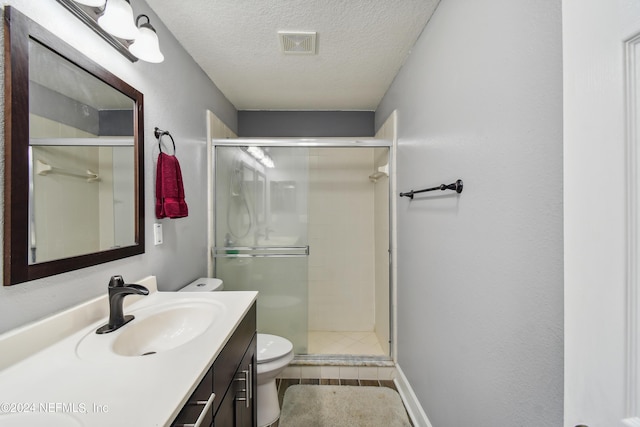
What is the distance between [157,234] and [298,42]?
1.43m

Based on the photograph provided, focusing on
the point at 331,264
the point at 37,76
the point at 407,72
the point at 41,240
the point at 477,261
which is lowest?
the point at 331,264

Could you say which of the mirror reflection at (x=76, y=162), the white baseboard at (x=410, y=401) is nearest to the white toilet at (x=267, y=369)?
the mirror reflection at (x=76, y=162)

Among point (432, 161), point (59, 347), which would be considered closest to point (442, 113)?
point (432, 161)

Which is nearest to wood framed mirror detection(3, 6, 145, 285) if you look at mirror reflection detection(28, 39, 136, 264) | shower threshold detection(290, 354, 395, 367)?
mirror reflection detection(28, 39, 136, 264)

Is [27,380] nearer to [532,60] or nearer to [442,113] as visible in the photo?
[532,60]

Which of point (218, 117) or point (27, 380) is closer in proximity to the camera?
point (27, 380)

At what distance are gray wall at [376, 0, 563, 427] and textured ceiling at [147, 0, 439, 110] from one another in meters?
0.24

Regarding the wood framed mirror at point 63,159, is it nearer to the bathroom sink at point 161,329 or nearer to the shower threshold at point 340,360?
the bathroom sink at point 161,329

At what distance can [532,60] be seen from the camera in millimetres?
771

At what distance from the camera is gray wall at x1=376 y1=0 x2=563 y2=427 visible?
73cm

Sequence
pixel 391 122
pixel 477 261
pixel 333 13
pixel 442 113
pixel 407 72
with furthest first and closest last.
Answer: pixel 391 122, pixel 407 72, pixel 333 13, pixel 442 113, pixel 477 261

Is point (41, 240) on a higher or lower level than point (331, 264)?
higher

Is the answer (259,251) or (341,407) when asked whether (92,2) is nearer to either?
(259,251)

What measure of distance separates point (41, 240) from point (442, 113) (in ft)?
5.46
